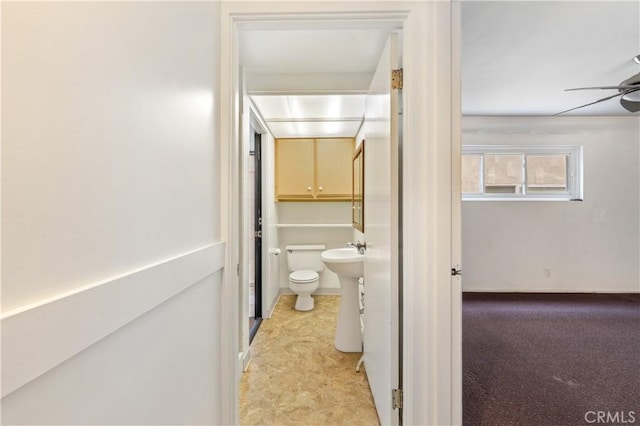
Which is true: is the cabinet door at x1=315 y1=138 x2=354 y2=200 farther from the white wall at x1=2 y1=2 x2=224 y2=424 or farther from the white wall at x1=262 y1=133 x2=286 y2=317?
the white wall at x1=2 y1=2 x2=224 y2=424

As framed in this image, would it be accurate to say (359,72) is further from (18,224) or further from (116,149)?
(18,224)

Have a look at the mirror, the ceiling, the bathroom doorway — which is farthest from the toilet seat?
the ceiling

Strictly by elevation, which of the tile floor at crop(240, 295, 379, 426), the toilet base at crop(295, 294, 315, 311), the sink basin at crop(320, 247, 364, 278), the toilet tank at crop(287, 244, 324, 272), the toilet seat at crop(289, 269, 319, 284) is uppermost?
the sink basin at crop(320, 247, 364, 278)

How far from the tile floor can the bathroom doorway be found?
273mm

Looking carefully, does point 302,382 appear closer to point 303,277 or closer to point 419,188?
point 303,277

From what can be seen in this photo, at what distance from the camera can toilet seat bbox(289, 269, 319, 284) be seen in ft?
10.7

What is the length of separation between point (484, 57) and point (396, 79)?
1555mm

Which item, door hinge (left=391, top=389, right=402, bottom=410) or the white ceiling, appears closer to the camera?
door hinge (left=391, top=389, right=402, bottom=410)

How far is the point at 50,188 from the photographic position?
0.46 m

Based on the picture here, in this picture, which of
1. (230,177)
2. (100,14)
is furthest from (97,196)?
(230,177)

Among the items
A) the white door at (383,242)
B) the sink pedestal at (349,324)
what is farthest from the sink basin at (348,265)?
the white door at (383,242)

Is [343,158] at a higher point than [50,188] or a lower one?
higher

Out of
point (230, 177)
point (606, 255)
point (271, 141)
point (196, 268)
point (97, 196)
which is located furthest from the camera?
point (606, 255)

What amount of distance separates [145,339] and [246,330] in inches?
61.6
